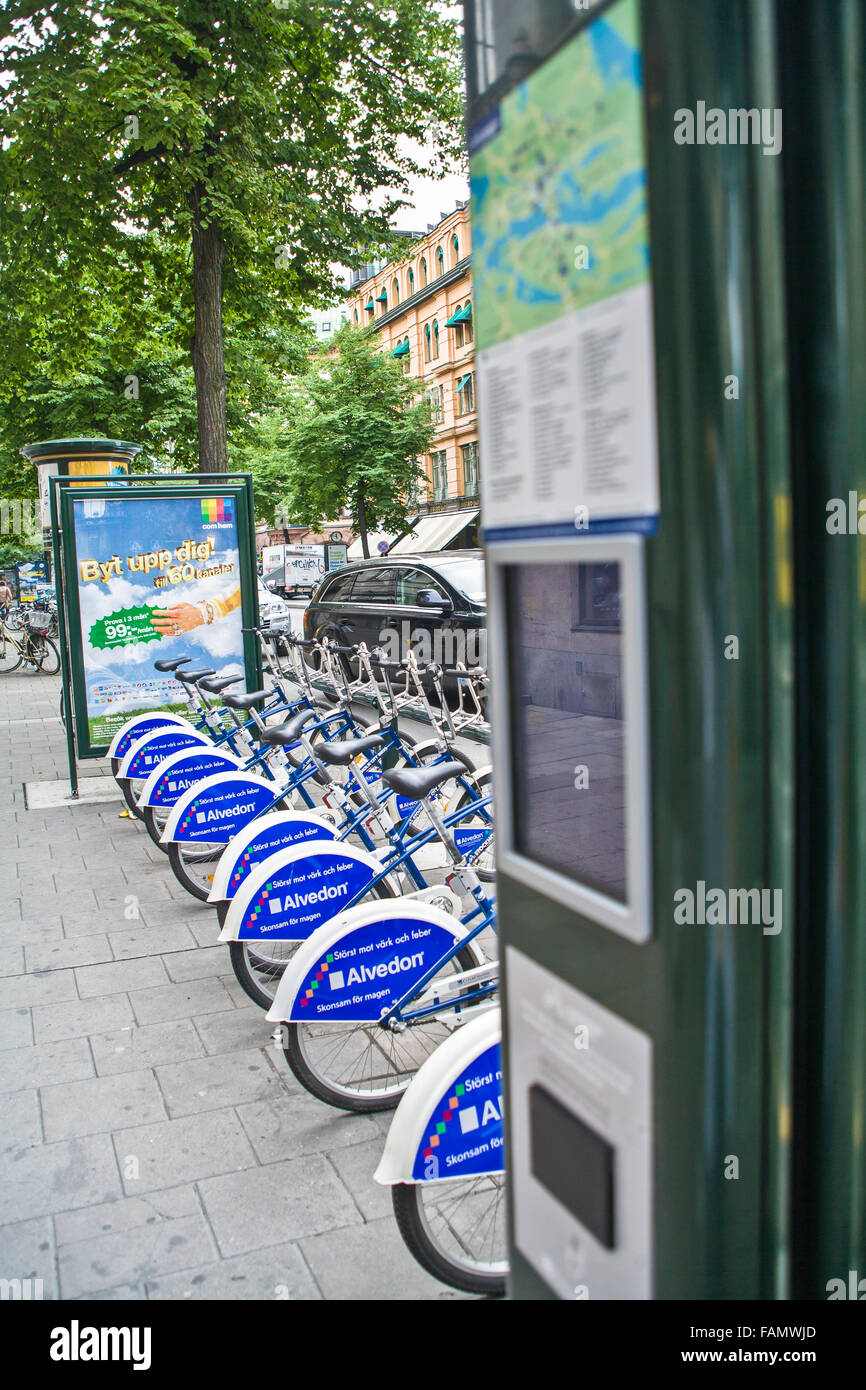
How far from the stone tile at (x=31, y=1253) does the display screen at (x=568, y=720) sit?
6.91 ft

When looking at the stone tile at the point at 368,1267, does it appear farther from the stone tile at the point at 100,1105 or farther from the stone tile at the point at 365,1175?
the stone tile at the point at 100,1105

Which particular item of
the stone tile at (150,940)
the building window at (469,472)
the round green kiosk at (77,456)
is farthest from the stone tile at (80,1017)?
the building window at (469,472)

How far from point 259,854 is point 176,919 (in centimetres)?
133

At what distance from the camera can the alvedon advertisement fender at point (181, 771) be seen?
228 inches

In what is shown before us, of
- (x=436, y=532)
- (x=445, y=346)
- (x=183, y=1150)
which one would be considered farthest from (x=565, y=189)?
(x=445, y=346)

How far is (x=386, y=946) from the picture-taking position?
3350 millimetres

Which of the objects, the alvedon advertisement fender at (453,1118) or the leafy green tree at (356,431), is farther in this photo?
the leafy green tree at (356,431)

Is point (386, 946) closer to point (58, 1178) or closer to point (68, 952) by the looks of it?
point (58, 1178)

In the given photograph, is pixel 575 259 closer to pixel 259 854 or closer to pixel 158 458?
pixel 259 854

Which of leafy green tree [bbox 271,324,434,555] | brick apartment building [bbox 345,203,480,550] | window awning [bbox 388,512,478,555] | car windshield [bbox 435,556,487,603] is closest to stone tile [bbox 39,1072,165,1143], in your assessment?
car windshield [bbox 435,556,487,603]

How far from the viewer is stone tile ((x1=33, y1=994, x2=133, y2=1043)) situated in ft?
13.4

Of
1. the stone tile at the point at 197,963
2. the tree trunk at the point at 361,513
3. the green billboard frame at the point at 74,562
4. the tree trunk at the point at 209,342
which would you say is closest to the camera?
the stone tile at the point at 197,963

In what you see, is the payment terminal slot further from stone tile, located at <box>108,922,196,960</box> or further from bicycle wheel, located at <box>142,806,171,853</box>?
bicycle wheel, located at <box>142,806,171,853</box>

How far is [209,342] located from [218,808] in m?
8.10
